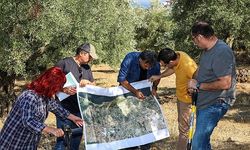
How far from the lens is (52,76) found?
474cm

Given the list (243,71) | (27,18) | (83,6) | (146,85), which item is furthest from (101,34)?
(243,71)

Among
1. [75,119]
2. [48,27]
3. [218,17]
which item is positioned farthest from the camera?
[218,17]

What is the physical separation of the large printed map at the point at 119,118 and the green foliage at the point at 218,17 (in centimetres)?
1018

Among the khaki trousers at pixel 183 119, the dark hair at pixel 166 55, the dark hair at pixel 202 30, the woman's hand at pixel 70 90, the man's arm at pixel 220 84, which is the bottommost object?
the khaki trousers at pixel 183 119

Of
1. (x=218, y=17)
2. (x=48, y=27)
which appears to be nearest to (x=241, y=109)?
(x=218, y=17)

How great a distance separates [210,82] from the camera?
5.48 metres

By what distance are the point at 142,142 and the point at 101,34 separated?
6301 millimetres

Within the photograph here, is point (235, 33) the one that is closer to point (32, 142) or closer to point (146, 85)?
point (146, 85)

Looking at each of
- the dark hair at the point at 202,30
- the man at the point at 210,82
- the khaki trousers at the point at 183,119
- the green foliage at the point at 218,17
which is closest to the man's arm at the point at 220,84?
the man at the point at 210,82

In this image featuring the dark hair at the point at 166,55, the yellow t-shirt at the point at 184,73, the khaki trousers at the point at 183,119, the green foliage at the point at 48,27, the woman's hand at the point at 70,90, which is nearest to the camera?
the woman's hand at the point at 70,90

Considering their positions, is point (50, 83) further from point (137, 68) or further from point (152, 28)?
point (152, 28)

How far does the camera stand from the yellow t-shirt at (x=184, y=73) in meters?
6.88

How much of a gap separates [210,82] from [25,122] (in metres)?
2.30

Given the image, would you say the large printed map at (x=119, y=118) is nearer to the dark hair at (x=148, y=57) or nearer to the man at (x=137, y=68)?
the man at (x=137, y=68)
